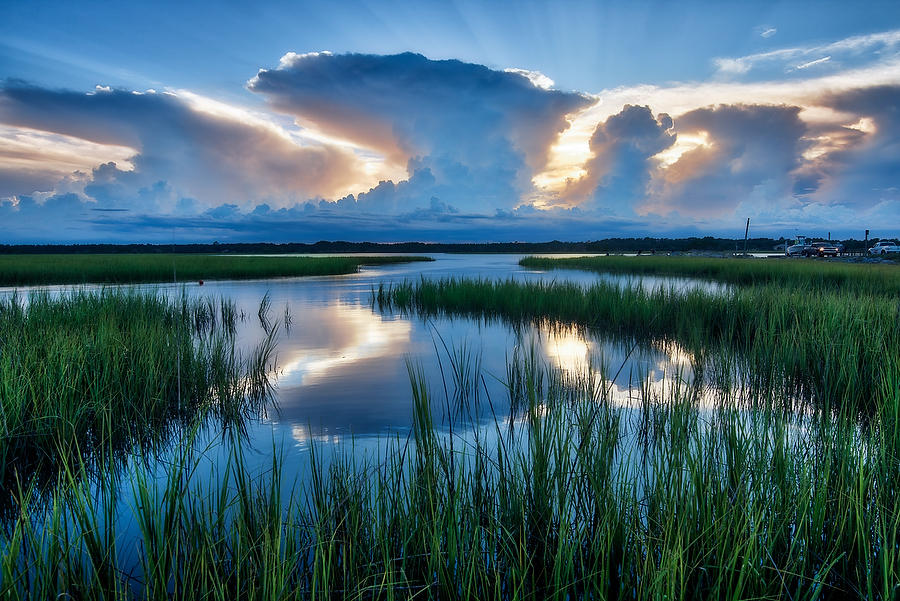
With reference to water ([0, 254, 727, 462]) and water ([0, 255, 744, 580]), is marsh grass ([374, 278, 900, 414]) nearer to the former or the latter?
water ([0, 255, 744, 580])

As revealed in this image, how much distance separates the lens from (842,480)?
3.36 metres

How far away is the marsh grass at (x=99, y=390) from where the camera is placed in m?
5.07

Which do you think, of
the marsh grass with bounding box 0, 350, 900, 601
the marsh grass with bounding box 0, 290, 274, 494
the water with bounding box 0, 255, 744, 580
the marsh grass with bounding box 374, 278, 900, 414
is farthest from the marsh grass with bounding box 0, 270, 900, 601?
the marsh grass with bounding box 374, 278, 900, 414

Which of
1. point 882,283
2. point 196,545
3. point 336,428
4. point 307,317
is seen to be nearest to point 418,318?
point 307,317

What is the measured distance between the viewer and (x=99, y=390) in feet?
19.9

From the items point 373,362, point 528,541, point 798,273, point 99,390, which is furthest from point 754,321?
point 798,273

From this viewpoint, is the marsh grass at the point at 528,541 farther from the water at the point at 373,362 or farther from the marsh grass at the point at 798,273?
the marsh grass at the point at 798,273

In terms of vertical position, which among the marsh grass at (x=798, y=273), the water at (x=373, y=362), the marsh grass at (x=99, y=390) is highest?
the marsh grass at (x=798, y=273)

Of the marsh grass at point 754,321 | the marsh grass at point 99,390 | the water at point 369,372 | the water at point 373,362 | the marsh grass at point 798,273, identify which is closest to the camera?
the marsh grass at point 99,390

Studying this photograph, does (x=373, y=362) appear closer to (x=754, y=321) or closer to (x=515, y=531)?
(x=515, y=531)

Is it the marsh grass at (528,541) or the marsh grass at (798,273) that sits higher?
the marsh grass at (798,273)

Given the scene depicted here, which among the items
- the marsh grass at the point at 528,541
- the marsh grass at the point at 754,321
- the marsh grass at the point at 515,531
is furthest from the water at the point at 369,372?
the marsh grass at the point at 754,321

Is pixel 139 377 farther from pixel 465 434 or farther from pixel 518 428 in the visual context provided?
pixel 518 428

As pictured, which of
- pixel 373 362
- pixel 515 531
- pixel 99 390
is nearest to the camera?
pixel 515 531
